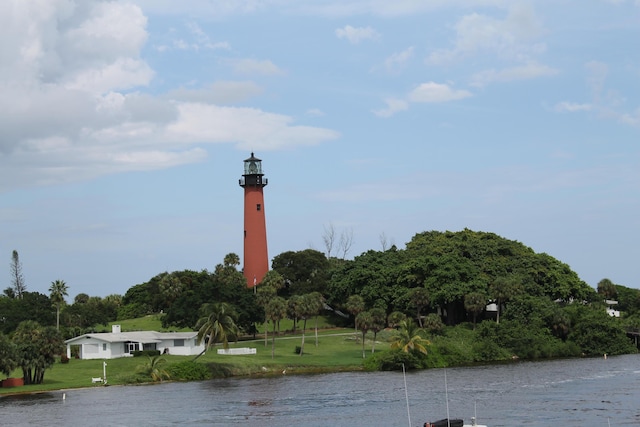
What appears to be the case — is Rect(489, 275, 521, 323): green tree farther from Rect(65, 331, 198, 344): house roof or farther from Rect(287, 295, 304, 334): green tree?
Rect(65, 331, 198, 344): house roof

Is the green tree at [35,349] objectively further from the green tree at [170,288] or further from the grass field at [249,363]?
the green tree at [170,288]

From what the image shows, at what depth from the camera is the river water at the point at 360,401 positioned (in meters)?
61.5

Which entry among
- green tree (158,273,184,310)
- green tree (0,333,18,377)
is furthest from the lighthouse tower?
green tree (0,333,18,377)

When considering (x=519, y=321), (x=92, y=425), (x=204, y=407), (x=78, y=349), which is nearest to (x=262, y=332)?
(x=78, y=349)

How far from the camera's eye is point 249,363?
99.4m

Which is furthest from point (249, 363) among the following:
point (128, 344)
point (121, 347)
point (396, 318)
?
point (396, 318)

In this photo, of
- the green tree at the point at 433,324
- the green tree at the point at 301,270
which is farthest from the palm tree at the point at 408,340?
the green tree at the point at 301,270

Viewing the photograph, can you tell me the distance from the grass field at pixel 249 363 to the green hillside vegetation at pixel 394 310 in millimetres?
236

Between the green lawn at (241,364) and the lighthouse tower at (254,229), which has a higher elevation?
the lighthouse tower at (254,229)

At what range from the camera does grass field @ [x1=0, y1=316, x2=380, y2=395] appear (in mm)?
90750

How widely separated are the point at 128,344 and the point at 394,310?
39417 millimetres

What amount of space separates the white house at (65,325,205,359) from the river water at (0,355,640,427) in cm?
1960

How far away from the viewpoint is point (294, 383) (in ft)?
284

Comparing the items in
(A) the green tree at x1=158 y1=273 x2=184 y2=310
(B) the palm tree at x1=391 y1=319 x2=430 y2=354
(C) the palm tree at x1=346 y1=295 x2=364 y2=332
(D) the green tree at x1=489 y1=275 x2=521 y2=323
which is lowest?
(B) the palm tree at x1=391 y1=319 x2=430 y2=354
